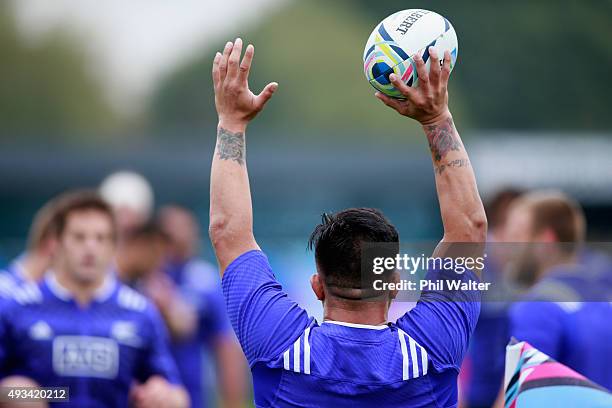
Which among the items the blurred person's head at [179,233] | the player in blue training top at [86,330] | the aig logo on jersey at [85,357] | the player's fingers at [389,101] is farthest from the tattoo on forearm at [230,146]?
the blurred person's head at [179,233]

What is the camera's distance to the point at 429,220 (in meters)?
24.0

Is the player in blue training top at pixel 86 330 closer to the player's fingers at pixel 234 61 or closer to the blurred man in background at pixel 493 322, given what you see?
the player's fingers at pixel 234 61

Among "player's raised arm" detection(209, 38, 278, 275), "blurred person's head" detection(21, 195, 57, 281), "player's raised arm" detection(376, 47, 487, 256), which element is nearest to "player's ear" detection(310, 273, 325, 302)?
"player's raised arm" detection(209, 38, 278, 275)

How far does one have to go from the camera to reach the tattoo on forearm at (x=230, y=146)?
4.09m

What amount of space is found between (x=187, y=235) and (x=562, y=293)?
4.90 m

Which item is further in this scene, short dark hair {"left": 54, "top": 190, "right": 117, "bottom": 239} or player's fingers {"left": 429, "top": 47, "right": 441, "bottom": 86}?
short dark hair {"left": 54, "top": 190, "right": 117, "bottom": 239}

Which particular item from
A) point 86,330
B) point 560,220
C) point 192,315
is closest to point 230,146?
point 86,330

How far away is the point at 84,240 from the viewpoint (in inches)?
261

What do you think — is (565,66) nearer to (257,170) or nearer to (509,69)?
(509,69)

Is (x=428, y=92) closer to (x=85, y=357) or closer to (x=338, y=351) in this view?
(x=338, y=351)

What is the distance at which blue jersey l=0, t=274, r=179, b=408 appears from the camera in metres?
6.18

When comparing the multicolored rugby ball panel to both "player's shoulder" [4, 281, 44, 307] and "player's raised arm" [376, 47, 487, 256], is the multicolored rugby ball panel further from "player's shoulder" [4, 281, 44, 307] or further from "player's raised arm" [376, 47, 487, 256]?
"player's shoulder" [4, 281, 44, 307]

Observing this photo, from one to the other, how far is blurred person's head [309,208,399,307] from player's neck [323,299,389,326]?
0.06 ft

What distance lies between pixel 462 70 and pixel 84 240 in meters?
33.3
